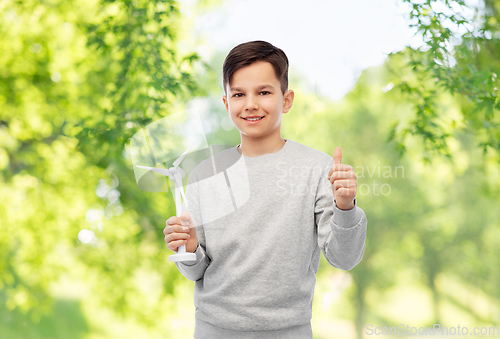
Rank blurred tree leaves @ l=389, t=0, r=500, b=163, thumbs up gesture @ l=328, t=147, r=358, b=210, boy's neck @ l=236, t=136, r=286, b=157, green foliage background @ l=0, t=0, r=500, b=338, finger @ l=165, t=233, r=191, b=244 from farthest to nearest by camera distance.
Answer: green foliage background @ l=0, t=0, r=500, b=338, blurred tree leaves @ l=389, t=0, r=500, b=163, boy's neck @ l=236, t=136, r=286, b=157, finger @ l=165, t=233, r=191, b=244, thumbs up gesture @ l=328, t=147, r=358, b=210

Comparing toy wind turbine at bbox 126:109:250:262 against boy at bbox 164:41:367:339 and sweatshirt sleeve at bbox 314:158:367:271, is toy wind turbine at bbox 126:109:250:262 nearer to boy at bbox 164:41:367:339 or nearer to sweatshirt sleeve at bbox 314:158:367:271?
boy at bbox 164:41:367:339

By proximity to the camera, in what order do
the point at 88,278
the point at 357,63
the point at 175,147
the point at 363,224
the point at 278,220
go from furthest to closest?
1. the point at 88,278
2. the point at 357,63
3. the point at 175,147
4. the point at 278,220
5. the point at 363,224

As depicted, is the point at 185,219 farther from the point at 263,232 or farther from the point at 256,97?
the point at 256,97

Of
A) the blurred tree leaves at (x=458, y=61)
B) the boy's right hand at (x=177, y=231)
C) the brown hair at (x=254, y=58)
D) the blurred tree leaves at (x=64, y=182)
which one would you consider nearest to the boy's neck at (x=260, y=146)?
the brown hair at (x=254, y=58)

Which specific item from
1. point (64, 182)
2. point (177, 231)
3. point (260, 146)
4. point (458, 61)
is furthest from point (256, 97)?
point (64, 182)

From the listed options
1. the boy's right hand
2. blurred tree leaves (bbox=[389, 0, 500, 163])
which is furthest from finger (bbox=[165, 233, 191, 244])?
blurred tree leaves (bbox=[389, 0, 500, 163])

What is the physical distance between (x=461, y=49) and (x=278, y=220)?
→ 156 centimetres

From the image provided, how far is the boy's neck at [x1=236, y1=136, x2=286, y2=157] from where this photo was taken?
38.9 inches

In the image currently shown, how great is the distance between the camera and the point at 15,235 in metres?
4.05

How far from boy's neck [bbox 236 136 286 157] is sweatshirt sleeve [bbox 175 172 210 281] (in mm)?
160

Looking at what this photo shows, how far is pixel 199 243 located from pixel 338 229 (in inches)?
14.0

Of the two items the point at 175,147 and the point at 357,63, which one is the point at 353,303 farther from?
the point at 175,147

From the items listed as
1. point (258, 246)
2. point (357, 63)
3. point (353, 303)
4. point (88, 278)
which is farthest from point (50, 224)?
point (353, 303)

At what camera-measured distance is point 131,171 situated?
3.08 meters
